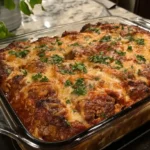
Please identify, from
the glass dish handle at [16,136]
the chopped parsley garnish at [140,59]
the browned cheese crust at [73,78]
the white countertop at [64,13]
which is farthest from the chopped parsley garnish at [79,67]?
the white countertop at [64,13]

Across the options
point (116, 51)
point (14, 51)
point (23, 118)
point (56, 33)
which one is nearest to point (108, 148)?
point (23, 118)

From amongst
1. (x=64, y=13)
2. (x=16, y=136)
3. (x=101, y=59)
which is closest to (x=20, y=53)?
(x=101, y=59)

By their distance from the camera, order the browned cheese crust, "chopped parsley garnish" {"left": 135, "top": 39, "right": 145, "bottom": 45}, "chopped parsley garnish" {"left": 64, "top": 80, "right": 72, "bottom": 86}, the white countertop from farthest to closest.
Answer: the white countertop < "chopped parsley garnish" {"left": 135, "top": 39, "right": 145, "bottom": 45} < "chopped parsley garnish" {"left": 64, "top": 80, "right": 72, "bottom": 86} < the browned cheese crust

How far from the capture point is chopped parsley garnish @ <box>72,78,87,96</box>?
0.99 metres

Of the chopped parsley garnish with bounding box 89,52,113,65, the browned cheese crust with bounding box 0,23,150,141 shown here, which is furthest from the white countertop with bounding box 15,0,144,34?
the chopped parsley garnish with bounding box 89,52,113,65

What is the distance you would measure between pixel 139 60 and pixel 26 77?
0.50 metres

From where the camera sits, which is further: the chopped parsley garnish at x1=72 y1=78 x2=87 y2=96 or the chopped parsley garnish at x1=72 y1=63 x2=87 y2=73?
the chopped parsley garnish at x1=72 y1=63 x2=87 y2=73

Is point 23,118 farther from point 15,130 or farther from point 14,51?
point 14,51

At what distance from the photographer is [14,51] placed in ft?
4.09

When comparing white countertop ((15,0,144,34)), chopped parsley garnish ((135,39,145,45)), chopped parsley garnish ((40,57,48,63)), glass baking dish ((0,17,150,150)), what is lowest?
white countertop ((15,0,144,34))

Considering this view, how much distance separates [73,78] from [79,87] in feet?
0.24

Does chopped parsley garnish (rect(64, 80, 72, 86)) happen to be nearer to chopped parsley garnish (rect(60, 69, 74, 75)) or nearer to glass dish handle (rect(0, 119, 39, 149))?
chopped parsley garnish (rect(60, 69, 74, 75))

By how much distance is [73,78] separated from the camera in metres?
1.06

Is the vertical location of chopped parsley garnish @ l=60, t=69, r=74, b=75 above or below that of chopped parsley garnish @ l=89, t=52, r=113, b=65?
below
